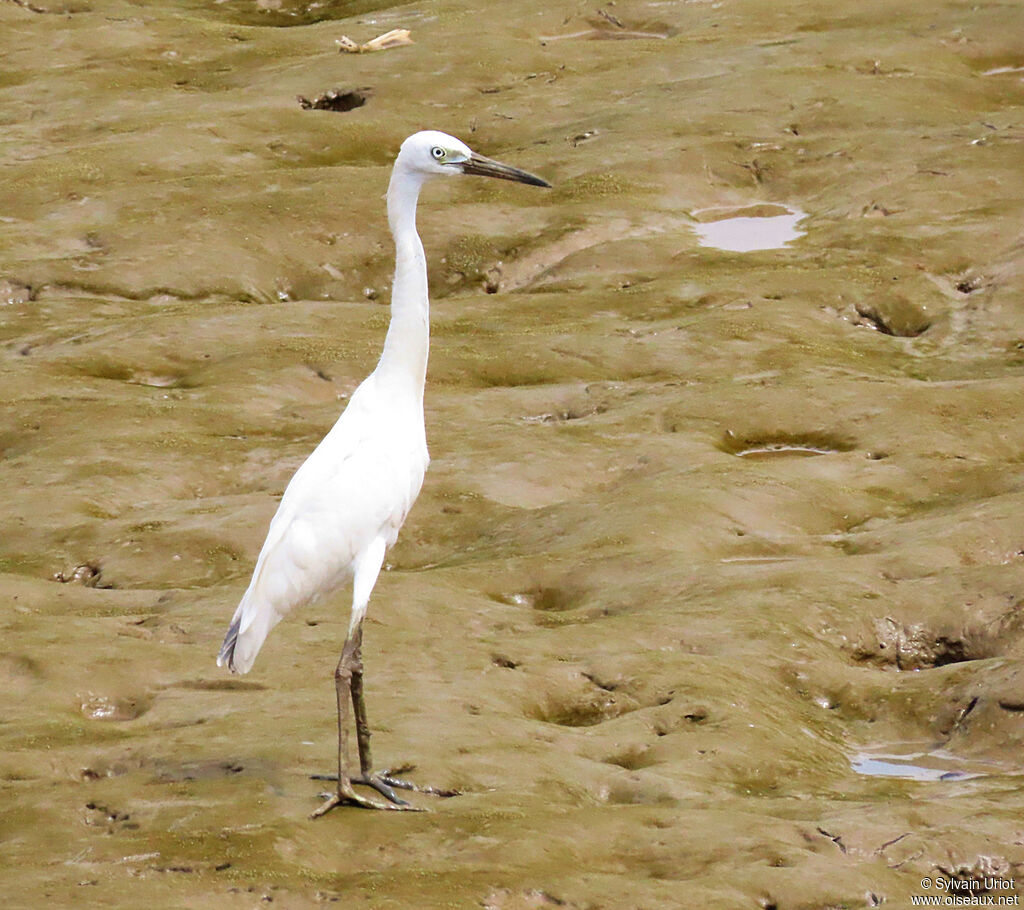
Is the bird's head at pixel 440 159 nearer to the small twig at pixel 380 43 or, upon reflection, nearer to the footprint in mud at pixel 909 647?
the footprint in mud at pixel 909 647

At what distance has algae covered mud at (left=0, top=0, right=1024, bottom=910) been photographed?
6688 millimetres

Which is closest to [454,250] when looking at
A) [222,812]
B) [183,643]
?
[183,643]

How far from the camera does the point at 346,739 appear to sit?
6844 millimetres

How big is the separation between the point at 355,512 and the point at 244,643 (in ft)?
2.43

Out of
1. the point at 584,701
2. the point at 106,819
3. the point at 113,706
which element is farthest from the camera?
the point at 584,701

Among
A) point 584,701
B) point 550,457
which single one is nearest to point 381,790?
point 584,701

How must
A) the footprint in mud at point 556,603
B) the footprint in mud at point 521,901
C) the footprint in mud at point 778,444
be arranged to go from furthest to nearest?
the footprint in mud at point 778,444, the footprint in mud at point 556,603, the footprint in mud at point 521,901

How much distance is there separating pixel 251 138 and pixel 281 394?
23.6 ft

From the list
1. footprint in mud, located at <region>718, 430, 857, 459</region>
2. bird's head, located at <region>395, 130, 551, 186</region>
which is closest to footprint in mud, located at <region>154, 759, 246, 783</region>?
bird's head, located at <region>395, 130, 551, 186</region>

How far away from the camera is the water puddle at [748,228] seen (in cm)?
1692

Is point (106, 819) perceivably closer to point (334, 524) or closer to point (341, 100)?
point (334, 524)

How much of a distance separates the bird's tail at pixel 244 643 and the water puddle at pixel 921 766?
122 inches

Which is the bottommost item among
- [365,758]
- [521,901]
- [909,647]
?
[909,647]

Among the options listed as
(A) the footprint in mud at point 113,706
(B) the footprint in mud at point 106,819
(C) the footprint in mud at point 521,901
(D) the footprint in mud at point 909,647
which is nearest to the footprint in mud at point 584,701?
(D) the footprint in mud at point 909,647
